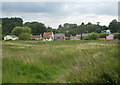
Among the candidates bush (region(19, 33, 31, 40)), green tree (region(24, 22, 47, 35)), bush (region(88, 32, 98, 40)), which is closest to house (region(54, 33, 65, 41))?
green tree (region(24, 22, 47, 35))

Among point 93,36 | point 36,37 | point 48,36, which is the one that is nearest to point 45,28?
point 48,36

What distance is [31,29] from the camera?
22.5 feet

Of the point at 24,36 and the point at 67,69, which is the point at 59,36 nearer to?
the point at 24,36

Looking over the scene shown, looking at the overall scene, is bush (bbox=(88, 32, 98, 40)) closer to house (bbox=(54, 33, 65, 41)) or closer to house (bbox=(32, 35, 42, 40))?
house (bbox=(54, 33, 65, 41))

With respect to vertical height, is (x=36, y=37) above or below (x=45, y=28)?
below

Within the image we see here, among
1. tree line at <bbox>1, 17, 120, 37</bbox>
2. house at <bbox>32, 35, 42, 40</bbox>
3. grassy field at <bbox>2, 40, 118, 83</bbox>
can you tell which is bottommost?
grassy field at <bbox>2, 40, 118, 83</bbox>

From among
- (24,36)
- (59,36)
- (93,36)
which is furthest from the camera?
(59,36)

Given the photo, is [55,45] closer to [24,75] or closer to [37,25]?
[37,25]

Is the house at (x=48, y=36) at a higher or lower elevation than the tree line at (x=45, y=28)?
lower

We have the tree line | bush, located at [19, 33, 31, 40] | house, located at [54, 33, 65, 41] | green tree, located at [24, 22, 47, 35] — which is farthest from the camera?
house, located at [54, 33, 65, 41]

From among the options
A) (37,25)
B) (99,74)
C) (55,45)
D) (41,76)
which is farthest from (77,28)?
(99,74)

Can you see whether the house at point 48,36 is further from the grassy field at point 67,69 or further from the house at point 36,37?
the grassy field at point 67,69

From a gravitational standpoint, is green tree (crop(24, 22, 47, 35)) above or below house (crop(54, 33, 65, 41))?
above

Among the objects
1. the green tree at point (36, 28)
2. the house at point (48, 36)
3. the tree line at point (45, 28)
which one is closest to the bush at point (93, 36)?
the tree line at point (45, 28)
